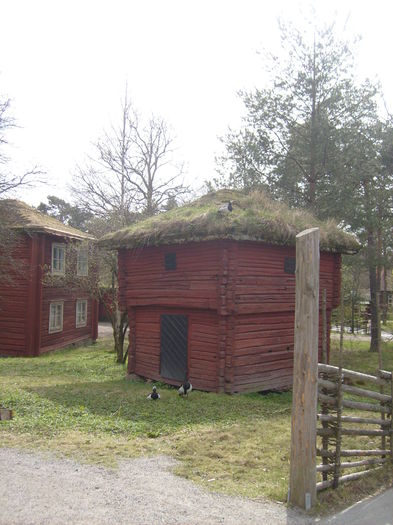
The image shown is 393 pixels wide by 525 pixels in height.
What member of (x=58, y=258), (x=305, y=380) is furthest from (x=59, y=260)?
(x=305, y=380)

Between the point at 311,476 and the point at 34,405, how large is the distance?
6.42 m

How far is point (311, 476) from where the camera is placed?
5.19 metres

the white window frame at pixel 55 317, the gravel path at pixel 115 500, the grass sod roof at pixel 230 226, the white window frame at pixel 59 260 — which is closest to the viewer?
the gravel path at pixel 115 500

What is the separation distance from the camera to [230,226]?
11211mm

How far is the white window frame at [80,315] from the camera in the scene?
25.4m

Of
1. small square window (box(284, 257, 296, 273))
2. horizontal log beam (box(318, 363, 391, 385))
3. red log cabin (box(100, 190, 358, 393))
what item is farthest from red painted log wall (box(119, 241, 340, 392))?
horizontal log beam (box(318, 363, 391, 385))

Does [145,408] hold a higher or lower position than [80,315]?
lower

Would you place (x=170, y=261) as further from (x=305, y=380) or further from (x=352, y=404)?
(x=305, y=380)

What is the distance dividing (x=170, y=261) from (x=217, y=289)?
6.41ft

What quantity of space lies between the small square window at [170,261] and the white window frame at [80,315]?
44.9 ft

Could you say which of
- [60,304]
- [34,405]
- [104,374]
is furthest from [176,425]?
[60,304]

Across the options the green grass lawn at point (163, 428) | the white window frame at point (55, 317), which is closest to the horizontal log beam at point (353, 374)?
the green grass lawn at point (163, 428)

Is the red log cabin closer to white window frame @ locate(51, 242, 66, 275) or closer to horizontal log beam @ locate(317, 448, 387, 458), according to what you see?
horizontal log beam @ locate(317, 448, 387, 458)

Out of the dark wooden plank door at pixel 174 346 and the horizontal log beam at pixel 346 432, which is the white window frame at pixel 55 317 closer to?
the dark wooden plank door at pixel 174 346
